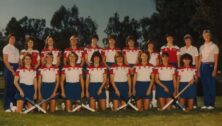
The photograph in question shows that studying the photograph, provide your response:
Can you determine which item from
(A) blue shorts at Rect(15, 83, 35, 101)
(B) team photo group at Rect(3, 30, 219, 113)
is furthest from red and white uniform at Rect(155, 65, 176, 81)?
(A) blue shorts at Rect(15, 83, 35, 101)

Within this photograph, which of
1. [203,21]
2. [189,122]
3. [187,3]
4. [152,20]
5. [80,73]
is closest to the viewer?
[189,122]

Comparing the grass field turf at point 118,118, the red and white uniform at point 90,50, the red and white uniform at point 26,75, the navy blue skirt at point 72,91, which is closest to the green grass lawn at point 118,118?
the grass field turf at point 118,118

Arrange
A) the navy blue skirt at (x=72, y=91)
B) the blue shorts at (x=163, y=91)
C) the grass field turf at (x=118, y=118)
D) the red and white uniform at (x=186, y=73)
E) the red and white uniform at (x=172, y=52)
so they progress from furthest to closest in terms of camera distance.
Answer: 1. the red and white uniform at (x=172, y=52)
2. the red and white uniform at (x=186, y=73)
3. the blue shorts at (x=163, y=91)
4. the navy blue skirt at (x=72, y=91)
5. the grass field turf at (x=118, y=118)

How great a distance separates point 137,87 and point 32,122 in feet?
11.7

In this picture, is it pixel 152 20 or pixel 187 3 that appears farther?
pixel 152 20

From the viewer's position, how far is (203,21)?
43.8 meters

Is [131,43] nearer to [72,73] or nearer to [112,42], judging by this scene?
[112,42]

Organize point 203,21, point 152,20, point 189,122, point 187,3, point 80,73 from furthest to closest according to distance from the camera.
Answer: point 152,20
point 187,3
point 203,21
point 80,73
point 189,122

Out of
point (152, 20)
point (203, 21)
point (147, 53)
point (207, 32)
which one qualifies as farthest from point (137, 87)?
point (152, 20)

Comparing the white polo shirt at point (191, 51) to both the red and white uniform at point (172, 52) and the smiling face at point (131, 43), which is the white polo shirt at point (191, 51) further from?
the smiling face at point (131, 43)

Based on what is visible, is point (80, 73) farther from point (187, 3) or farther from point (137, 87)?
point (187, 3)

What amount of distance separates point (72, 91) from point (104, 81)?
0.90 meters

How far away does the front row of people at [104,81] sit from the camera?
13.3 metres

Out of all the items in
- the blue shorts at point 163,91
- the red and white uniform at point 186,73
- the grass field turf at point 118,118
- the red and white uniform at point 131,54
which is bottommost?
the grass field turf at point 118,118
